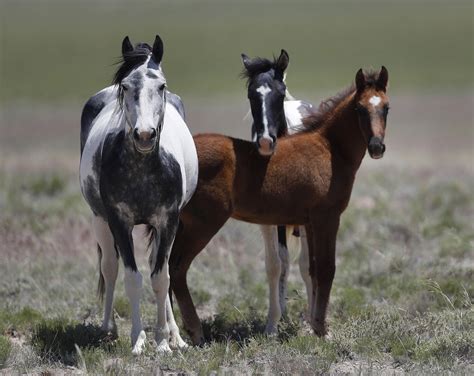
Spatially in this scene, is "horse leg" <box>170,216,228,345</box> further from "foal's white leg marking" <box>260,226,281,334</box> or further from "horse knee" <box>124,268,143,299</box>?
"foal's white leg marking" <box>260,226,281,334</box>

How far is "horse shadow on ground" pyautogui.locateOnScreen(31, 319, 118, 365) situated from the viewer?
667 centimetres

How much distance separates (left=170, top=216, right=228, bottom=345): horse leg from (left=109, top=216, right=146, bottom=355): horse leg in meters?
0.53

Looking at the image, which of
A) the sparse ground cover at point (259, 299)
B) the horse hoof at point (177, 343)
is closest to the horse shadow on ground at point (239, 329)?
the sparse ground cover at point (259, 299)

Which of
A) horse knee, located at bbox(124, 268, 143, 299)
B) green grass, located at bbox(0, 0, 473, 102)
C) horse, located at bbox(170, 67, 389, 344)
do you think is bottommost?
green grass, located at bbox(0, 0, 473, 102)

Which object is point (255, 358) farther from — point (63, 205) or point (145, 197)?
point (63, 205)

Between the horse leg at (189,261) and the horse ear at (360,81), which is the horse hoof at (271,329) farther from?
the horse ear at (360,81)

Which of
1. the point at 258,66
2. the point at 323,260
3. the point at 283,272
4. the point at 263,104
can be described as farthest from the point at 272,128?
the point at 283,272

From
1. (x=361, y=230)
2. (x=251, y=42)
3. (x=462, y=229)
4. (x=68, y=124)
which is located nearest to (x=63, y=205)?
(x=361, y=230)

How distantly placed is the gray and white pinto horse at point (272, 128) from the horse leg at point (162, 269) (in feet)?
3.34

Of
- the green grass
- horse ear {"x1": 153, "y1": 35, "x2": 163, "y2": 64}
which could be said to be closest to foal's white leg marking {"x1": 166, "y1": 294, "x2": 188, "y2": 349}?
horse ear {"x1": 153, "y1": 35, "x2": 163, "y2": 64}

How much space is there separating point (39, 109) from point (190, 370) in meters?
38.3

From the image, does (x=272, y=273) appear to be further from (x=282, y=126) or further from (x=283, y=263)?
(x=282, y=126)

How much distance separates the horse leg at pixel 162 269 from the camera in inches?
262

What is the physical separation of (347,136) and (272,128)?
66 cm
